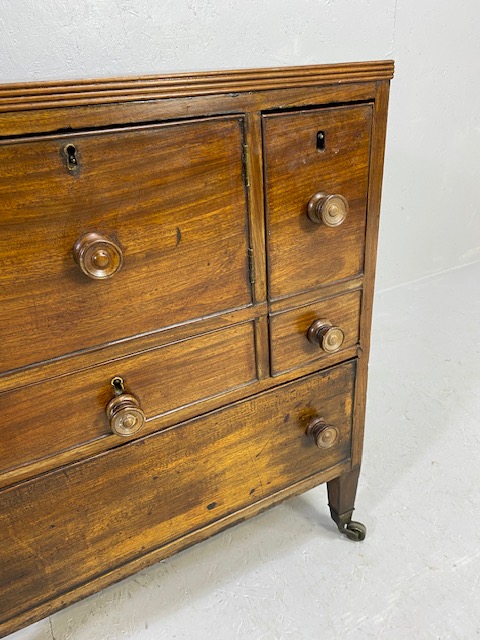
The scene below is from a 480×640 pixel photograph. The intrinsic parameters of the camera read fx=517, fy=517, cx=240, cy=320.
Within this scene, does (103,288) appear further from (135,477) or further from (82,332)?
(135,477)

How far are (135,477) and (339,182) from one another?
0.60m

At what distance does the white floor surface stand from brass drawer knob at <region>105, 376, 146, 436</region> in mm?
547

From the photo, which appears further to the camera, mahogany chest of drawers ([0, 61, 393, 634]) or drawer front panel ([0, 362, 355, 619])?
drawer front panel ([0, 362, 355, 619])

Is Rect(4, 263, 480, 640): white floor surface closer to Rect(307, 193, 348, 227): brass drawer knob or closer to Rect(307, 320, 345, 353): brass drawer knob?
Rect(307, 320, 345, 353): brass drawer knob

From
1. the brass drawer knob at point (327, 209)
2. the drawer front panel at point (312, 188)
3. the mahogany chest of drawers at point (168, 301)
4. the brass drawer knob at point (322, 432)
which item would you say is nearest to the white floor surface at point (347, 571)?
the mahogany chest of drawers at point (168, 301)

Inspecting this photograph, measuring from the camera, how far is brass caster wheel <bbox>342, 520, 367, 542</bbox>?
122cm

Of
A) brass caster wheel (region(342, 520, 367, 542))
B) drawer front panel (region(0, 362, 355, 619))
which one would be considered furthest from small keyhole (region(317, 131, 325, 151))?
brass caster wheel (region(342, 520, 367, 542))

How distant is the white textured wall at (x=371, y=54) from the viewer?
1259mm

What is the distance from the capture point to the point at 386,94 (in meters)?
0.83

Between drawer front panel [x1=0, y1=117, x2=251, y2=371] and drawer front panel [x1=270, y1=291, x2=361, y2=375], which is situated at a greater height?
drawer front panel [x1=0, y1=117, x2=251, y2=371]

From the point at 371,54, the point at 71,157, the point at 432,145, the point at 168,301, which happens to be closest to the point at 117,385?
the point at 168,301

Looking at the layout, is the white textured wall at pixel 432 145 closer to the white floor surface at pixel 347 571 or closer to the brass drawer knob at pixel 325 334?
the white floor surface at pixel 347 571

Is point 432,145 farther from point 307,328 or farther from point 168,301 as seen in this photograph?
point 168,301

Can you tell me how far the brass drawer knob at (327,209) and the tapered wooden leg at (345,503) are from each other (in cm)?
62
